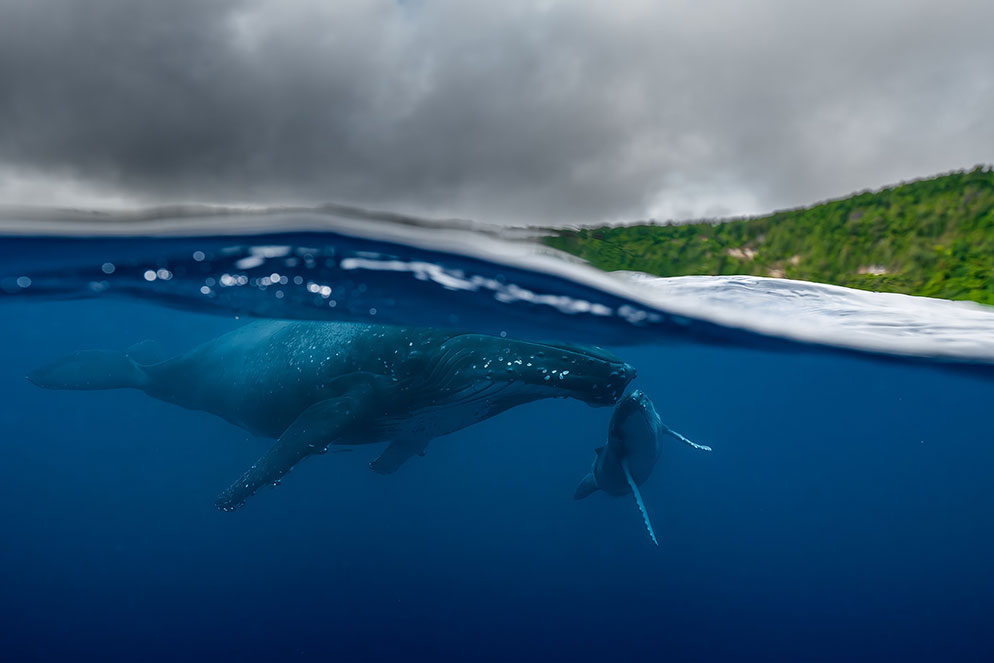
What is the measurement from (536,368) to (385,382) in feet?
7.93

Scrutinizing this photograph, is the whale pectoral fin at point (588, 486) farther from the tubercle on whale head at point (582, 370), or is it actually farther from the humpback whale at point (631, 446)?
the tubercle on whale head at point (582, 370)

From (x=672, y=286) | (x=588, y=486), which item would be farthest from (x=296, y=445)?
(x=672, y=286)

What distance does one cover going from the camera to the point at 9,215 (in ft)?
22.7

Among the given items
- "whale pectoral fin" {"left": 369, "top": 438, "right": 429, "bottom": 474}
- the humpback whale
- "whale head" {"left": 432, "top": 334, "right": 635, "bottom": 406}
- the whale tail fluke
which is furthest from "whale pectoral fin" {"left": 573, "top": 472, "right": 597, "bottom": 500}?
the whale tail fluke

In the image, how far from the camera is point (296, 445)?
7.98 meters

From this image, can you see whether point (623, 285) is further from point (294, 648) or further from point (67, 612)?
point (67, 612)

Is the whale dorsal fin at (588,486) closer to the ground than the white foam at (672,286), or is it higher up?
closer to the ground

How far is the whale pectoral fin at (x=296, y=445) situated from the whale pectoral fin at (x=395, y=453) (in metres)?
2.14

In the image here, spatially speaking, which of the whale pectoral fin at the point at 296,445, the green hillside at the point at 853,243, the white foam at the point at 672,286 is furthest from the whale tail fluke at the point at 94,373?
the green hillside at the point at 853,243

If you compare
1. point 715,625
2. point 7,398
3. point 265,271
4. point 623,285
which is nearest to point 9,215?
point 265,271

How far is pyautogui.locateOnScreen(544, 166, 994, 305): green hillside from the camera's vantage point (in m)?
6.05

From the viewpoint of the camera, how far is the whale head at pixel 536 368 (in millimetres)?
7527

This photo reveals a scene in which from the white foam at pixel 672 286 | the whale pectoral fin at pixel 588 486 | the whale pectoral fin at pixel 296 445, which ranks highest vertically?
the white foam at pixel 672 286

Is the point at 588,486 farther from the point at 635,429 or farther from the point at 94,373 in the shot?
the point at 94,373
